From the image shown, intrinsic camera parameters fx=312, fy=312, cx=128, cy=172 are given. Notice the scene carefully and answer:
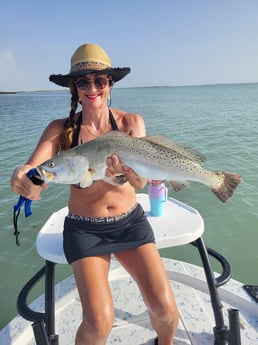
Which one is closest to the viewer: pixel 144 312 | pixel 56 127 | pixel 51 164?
pixel 51 164

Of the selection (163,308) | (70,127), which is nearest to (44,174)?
(70,127)

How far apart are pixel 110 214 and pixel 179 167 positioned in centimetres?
92

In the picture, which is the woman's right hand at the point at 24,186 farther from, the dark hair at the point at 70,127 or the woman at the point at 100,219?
the dark hair at the point at 70,127

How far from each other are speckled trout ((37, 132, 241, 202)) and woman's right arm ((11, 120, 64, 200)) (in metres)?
0.21

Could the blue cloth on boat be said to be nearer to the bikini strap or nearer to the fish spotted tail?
the fish spotted tail

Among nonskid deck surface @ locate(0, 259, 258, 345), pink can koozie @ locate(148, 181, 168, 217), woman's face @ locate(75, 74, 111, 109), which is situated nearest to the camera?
woman's face @ locate(75, 74, 111, 109)

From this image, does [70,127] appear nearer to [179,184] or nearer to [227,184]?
[179,184]

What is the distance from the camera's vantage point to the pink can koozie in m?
3.96

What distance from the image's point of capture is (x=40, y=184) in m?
2.77

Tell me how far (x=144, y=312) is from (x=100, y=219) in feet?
4.68

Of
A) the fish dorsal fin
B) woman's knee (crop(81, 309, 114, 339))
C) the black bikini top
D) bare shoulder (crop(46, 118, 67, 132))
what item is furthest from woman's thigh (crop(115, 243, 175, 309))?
bare shoulder (crop(46, 118, 67, 132))

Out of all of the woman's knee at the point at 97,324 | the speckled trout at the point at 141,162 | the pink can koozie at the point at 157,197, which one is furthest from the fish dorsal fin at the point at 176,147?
the woman's knee at the point at 97,324

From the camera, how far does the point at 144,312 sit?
386 cm

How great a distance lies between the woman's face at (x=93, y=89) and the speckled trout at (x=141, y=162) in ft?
2.08
